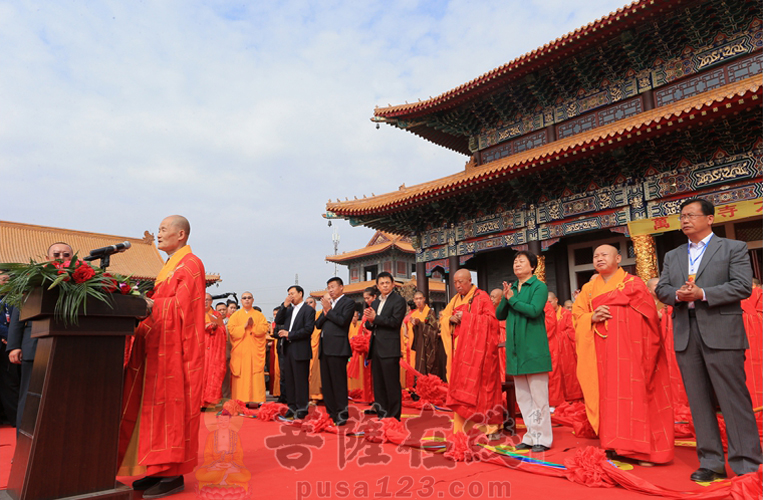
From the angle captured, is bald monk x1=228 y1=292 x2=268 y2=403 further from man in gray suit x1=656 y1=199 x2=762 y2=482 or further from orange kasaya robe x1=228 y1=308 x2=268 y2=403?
man in gray suit x1=656 y1=199 x2=762 y2=482

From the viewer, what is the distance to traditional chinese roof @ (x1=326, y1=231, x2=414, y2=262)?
24.2 m

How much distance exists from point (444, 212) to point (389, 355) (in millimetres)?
6149

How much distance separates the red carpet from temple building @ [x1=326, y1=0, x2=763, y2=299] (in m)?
5.06

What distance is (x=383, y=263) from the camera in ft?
82.0

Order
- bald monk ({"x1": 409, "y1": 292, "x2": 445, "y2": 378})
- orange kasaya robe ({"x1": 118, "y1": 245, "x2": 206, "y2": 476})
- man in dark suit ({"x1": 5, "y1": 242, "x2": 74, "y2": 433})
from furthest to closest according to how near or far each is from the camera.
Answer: bald monk ({"x1": 409, "y1": 292, "x2": 445, "y2": 378}) < man in dark suit ({"x1": 5, "y1": 242, "x2": 74, "y2": 433}) < orange kasaya robe ({"x1": 118, "y1": 245, "x2": 206, "y2": 476})

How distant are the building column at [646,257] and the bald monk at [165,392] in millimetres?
7154

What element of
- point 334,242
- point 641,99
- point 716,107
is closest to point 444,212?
point 641,99

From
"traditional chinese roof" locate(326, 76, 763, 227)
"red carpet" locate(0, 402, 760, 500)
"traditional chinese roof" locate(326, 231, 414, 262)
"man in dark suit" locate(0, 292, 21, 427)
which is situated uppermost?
"traditional chinese roof" locate(326, 231, 414, 262)

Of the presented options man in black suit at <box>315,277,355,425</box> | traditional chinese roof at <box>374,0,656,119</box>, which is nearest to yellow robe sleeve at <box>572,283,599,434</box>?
man in black suit at <box>315,277,355,425</box>

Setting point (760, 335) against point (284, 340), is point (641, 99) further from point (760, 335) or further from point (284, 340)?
point (284, 340)

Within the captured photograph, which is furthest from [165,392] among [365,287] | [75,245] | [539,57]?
[75,245]

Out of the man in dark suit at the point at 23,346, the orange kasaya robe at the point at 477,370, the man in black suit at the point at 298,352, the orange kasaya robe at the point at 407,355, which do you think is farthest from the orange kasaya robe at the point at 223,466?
the orange kasaya robe at the point at 407,355

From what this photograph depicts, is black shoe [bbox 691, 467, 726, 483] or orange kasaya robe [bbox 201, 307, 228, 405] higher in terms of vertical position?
orange kasaya robe [bbox 201, 307, 228, 405]

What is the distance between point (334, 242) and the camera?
37500mm
